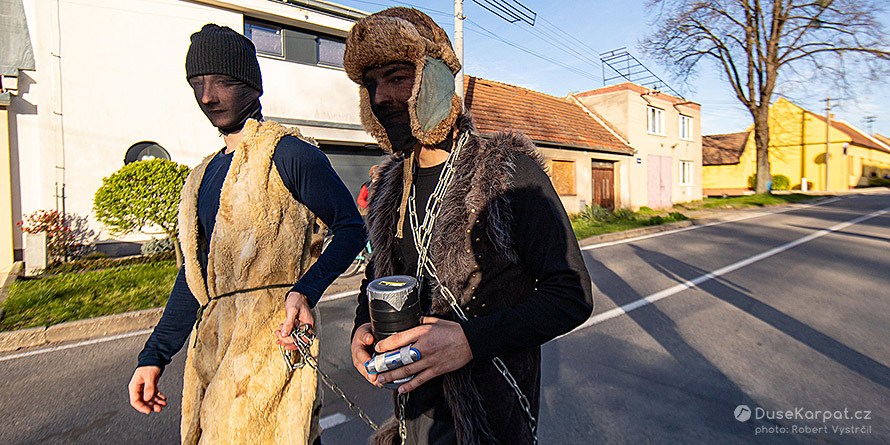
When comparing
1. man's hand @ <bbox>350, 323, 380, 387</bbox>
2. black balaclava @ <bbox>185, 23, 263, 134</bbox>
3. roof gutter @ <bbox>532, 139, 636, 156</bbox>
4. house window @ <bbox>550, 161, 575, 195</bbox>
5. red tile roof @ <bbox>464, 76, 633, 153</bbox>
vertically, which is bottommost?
man's hand @ <bbox>350, 323, 380, 387</bbox>

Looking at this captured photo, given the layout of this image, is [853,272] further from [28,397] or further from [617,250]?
[28,397]

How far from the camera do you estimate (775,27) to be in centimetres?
2678

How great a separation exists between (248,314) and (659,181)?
2684 centimetres

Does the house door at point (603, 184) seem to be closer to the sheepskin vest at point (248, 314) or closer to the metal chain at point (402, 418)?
the sheepskin vest at point (248, 314)

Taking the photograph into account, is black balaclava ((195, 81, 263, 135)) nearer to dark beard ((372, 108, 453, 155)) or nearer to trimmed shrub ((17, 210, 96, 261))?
dark beard ((372, 108, 453, 155))

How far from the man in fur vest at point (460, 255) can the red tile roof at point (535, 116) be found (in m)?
15.0

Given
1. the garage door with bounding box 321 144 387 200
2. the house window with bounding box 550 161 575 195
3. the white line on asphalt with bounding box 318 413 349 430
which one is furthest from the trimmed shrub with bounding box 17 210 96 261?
the house window with bounding box 550 161 575 195

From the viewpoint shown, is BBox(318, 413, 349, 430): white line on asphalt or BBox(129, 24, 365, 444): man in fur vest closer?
BBox(129, 24, 365, 444): man in fur vest

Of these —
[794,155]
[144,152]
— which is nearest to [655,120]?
[144,152]

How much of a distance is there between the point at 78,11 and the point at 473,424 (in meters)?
12.9

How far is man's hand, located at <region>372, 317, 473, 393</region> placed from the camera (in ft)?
3.63

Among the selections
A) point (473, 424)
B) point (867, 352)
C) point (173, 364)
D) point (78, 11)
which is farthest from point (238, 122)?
point (78, 11)

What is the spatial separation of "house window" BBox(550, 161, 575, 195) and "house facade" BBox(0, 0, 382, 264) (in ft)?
32.3

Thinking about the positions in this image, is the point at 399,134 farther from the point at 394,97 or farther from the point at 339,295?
the point at 339,295
